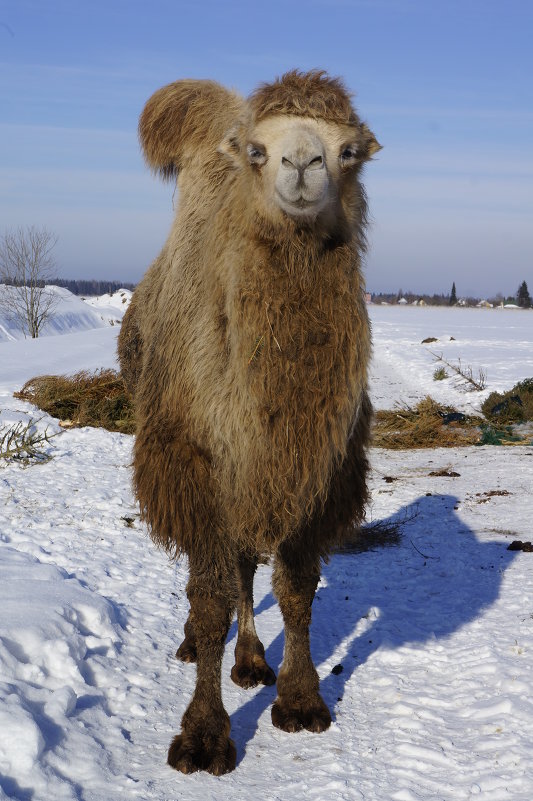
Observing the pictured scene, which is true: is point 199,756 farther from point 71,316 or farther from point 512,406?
point 71,316

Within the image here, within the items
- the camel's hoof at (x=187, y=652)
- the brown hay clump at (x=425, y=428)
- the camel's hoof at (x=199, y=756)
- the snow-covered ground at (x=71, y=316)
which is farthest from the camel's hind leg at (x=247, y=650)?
the snow-covered ground at (x=71, y=316)

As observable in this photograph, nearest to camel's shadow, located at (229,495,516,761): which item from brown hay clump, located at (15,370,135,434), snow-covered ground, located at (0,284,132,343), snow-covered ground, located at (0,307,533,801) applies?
snow-covered ground, located at (0,307,533,801)

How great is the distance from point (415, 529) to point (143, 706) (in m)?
4.07

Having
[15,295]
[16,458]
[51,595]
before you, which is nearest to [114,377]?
[16,458]

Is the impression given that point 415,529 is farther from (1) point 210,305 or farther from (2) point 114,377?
(2) point 114,377

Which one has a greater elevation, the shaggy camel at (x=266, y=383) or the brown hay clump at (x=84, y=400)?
the shaggy camel at (x=266, y=383)

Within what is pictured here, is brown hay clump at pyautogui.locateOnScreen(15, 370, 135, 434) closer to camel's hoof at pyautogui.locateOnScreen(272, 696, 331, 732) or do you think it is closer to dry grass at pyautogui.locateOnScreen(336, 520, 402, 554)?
dry grass at pyautogui.locateOnScreen(336, 520, 402, 554)

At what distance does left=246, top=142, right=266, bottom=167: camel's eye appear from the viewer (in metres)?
3.22

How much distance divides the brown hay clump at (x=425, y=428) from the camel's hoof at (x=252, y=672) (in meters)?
7.26

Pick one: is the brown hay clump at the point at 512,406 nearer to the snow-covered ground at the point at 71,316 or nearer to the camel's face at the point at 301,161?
the camel's face at the point at 301,161

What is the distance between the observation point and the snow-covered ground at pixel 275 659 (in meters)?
3.24

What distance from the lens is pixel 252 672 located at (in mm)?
4402

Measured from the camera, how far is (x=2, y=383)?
43.0ft

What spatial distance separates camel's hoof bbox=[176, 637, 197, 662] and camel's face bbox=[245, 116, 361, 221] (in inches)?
108
